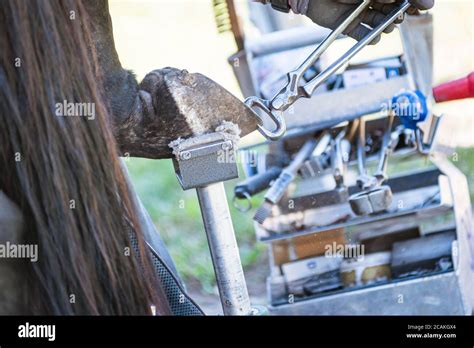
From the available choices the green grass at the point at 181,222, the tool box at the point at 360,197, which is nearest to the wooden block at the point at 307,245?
the tool box at the point at 360,197

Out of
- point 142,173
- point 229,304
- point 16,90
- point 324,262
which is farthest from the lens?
point 142,173

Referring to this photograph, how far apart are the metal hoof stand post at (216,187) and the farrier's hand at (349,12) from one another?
22 centimetres

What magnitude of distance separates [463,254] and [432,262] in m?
0.05

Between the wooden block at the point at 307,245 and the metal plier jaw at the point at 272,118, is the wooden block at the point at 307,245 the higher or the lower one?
the lower one

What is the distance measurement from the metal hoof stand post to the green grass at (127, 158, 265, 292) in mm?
556

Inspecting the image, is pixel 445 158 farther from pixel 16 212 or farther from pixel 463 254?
pixel 16 212

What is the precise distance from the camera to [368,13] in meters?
1.27

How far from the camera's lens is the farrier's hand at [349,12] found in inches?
49.6

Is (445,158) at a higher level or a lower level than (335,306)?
higher

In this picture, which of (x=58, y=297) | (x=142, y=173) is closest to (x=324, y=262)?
(x=142, y=173)

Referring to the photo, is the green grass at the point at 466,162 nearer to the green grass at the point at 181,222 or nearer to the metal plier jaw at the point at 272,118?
the green grass at the point at 181,222

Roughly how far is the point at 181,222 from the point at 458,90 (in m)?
0.70

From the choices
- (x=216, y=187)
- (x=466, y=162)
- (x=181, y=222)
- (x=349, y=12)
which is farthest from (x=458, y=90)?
(x=181, y=222)

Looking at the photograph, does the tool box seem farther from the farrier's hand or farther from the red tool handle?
the farrier's hand
